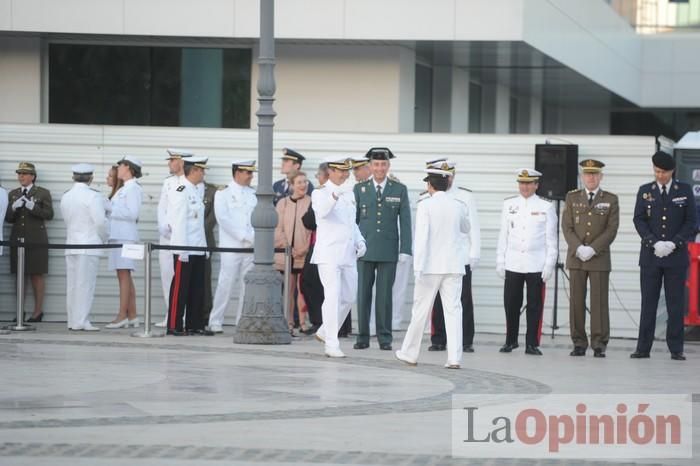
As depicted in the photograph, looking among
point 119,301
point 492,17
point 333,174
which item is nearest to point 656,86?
point 492,17

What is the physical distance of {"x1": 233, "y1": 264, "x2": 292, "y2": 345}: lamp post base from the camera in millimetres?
16000

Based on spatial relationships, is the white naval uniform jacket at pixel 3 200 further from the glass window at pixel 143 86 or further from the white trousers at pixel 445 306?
the white trousers at pixel 445 306

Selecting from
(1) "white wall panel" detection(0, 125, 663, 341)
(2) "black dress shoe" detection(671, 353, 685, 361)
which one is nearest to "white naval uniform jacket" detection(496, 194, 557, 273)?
(2) "black dress shoe" detection(671, 353, 685, 361)

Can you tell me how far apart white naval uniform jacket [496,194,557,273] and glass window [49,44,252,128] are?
8.99 m

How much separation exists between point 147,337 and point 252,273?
1756 mm

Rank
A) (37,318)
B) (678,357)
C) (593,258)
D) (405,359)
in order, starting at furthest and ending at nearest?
(37,318), (593,258), (678,357), (405,359)

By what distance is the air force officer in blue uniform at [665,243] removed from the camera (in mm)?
15516

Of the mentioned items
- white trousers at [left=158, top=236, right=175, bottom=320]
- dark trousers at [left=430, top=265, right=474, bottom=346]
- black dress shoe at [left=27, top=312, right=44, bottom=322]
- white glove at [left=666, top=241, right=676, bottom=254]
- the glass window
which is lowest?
black dress shoe at [left=27, top=312, right=44, bottom=322]

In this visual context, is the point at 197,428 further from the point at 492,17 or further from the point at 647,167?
the point at 492,17

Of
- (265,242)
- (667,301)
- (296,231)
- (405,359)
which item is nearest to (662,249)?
(667,301)

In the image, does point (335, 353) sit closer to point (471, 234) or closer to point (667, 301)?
point (471, 234)

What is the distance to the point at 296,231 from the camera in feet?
58.3

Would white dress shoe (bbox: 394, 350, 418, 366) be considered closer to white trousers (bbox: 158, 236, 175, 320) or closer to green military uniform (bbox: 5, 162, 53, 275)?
white trousers (bbox: 158, 236, 175, 320)

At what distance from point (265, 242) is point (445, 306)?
9.48 ft
